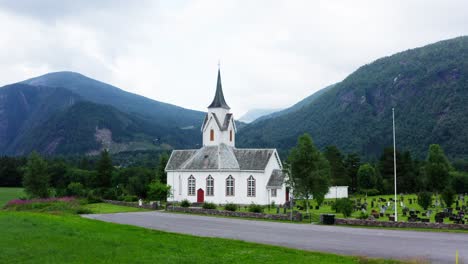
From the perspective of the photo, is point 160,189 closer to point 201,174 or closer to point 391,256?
point 201,174

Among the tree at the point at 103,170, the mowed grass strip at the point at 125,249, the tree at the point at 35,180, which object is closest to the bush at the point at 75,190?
the tree at the point at 103,170

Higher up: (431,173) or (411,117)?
Result: (411,117)

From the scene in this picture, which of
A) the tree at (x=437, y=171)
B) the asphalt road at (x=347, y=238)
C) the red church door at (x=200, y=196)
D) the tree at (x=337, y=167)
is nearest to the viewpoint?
the asphalt road at (x=347, y=238)

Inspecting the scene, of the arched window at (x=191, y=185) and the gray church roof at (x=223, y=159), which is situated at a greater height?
the gray church roof at (x=223, y=159)

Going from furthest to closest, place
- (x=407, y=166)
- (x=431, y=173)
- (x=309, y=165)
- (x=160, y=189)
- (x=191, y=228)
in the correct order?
(x=407, y=166)
(x=431, y=173)
(x=160, y=189)
(x=309, y=165)
(x=191, y=228)

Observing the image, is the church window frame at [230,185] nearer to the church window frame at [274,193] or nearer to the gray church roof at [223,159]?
the gray church roof at [223,159]

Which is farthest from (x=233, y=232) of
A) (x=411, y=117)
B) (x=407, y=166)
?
(x=411, y=117)

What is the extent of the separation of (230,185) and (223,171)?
78.8 inches

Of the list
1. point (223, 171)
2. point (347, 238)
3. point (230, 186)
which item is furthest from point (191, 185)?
point (347, 238)

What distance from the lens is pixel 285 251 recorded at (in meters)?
20.0

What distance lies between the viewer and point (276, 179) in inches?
2304

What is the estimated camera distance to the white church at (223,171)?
58344 mm

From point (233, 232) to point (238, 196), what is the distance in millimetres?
30177

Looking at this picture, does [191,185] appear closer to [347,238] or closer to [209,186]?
[209,186]
